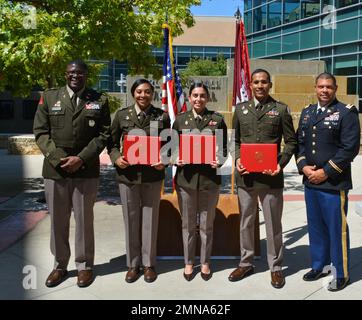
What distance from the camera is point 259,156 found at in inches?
165

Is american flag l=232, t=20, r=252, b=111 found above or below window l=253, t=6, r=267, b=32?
below

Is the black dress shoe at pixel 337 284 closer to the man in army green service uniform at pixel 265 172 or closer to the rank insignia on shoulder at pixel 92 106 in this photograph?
the man in army green service uniform at pixel 265 172

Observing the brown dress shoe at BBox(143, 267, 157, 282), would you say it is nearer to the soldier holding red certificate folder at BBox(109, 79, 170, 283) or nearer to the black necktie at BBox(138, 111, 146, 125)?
the soldier holding red certificate folder at BBox(109, 79, 170, 283)

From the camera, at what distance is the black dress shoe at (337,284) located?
13.8ft

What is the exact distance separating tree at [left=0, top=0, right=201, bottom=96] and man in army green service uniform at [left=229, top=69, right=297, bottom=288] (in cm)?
318

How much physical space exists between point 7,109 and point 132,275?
24.3 m

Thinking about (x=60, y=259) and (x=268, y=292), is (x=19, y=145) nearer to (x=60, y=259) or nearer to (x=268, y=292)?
(x=60, y=259)

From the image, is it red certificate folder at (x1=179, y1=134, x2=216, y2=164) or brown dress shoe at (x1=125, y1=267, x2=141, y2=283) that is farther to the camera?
brown dress shoe at (x1=125, y1=267, x2=141, y2=283)

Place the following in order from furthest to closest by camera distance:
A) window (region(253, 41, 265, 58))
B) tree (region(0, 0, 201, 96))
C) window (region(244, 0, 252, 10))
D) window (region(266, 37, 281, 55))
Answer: window (region(244, 0, 252, 10)), window (region(253, 41, 265, 58)), window (region(266, 37, 281, 55)), tree (region(0, 0, 201, 96))

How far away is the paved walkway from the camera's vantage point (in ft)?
13.5

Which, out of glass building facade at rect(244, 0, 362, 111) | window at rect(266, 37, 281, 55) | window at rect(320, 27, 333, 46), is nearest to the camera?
glass building facade at rect(244, 0, 362, 111)

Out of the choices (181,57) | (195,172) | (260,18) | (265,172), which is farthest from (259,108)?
(181,57)

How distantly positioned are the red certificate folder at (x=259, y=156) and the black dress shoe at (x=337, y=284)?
1.16 meters

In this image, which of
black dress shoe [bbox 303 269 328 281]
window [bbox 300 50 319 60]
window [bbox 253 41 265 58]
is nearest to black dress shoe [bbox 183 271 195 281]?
black dress shoe [bbox 303 269 328 281]
